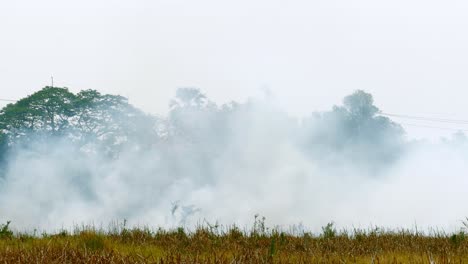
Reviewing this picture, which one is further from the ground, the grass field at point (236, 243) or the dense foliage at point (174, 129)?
the dense foliage at point (174, 129)

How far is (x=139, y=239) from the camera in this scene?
29.1 feet

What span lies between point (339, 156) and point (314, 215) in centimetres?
583

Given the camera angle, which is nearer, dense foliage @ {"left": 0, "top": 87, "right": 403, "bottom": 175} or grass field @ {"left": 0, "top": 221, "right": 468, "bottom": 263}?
grass field @ {"left": 0, "top": 221, "right": 468, "bottom": 263}

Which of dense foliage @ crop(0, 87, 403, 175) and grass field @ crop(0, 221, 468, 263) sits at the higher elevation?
dense foliage @ crop(0, 87, 403, 175)

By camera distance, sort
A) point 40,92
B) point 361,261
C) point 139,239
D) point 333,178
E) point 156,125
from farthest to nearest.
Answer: point 333,178, point 156,125, point 40,92, point 139,239, point 361,261

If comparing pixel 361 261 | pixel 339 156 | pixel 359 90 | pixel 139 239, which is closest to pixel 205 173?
pixel 339 156

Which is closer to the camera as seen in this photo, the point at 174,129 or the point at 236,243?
the point at 236,243

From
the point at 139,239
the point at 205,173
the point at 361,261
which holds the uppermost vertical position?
the point at 205,173

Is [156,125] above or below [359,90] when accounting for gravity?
below

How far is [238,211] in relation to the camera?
5403 cm

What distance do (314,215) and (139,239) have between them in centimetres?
4694

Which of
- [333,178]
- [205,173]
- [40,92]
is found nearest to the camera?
[40,92]

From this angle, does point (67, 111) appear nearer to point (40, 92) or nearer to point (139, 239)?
point (40, 92)

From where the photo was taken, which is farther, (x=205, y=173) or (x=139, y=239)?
(x=205, y=173)
